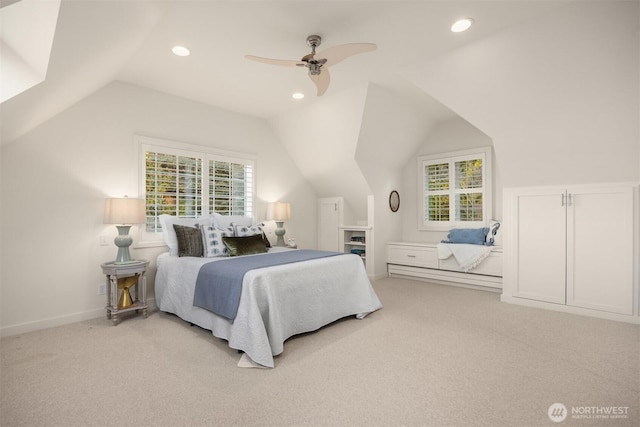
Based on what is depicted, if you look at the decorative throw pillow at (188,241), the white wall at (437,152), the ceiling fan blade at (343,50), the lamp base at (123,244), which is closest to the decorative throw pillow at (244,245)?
the decorative throw pillow at (188,241)

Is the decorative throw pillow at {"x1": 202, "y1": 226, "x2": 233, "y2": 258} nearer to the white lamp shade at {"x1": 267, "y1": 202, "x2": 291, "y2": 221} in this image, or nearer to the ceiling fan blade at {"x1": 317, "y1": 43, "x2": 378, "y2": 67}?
the white lamp shade at {"x1": 267, "y1": 202, "x2": 291, "y2": 221}

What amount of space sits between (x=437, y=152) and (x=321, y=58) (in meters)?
3.52

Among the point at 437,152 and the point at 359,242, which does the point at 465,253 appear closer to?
the point at 359,242

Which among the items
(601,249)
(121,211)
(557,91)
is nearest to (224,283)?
(121,211)

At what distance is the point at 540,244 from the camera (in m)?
3.69

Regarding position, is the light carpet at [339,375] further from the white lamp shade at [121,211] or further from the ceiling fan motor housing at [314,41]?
the ceiling fan motor housing at [314,41]

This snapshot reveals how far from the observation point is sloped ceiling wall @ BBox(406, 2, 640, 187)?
8.70 ft

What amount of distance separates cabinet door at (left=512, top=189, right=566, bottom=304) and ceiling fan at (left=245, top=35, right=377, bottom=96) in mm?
2700

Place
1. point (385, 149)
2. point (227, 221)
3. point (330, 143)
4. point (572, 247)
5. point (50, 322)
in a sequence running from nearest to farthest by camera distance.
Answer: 1. point (50, 322)
2. point (572, 247)
3. point (227, 221)
4. point (330, 143)
5. point (385, 149)

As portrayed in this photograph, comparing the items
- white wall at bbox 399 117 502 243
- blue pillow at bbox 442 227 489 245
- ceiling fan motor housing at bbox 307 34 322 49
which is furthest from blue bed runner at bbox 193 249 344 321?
white wall at bbox 399 117 502 243

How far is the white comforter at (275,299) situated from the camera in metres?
2.47

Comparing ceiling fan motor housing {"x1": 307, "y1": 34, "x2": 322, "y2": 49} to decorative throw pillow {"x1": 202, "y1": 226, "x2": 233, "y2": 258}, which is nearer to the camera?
ceiling fan motor housing {"x1": 307, "y1": 34, "x2": 322, "y2": 49}

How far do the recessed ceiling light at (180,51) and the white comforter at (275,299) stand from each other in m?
2.06

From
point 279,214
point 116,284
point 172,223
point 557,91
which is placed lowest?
point 116,284
